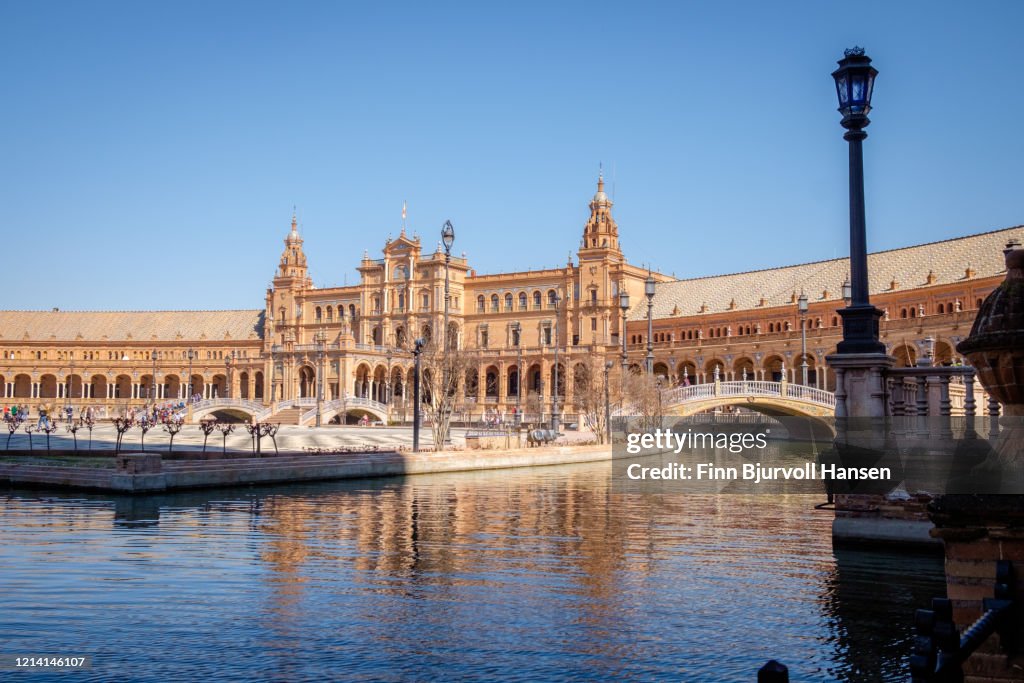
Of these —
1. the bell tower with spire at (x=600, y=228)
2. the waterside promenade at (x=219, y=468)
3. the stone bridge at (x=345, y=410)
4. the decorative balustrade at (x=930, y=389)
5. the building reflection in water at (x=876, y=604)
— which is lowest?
the building reflection in water at (x=876, y=604)

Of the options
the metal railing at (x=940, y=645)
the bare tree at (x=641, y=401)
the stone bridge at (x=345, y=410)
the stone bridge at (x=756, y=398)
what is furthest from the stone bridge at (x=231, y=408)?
the metal railing at (x=940, y=645)

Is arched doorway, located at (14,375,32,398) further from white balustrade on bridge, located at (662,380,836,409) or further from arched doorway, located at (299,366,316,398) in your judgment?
white balustrade on bridge, located at (662,380,836,409)

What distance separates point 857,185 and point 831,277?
248 ft

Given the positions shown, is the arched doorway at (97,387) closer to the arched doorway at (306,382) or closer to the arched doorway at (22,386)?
the arched doorway at (22,386)

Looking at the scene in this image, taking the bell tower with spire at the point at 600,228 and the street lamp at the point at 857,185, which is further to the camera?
the bell tower with spire at the point at 600,228

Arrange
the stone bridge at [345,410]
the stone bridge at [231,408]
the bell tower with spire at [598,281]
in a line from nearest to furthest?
the stone bridge at [345,410]
the stone bridge at [231,408]
the bell tower with spire at [598,281]

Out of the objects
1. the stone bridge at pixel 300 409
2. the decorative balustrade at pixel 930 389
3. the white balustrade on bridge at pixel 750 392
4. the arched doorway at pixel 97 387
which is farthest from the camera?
the arched doorway at pixel 97 387

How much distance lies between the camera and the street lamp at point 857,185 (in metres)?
14.0

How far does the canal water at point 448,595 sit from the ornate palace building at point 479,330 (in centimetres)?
4739

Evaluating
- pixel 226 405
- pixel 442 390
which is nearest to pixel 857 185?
pixel 442 390

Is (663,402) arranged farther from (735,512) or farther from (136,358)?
(136,358)

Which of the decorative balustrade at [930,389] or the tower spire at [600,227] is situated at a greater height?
the tower spire at [600,227]

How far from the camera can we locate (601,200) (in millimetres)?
104688

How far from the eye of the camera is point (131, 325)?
128 meters
